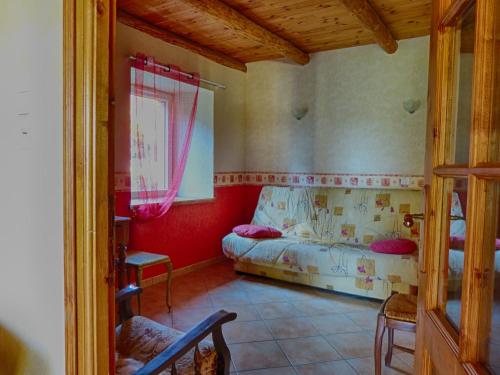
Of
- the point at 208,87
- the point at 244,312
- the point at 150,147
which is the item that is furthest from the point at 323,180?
the point at 150,147

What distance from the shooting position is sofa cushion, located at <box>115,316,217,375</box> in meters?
1.34

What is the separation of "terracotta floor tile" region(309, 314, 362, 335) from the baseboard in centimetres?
159

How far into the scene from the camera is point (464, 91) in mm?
801

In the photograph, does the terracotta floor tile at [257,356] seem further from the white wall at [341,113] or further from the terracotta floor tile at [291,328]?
the white wall at [341,113]

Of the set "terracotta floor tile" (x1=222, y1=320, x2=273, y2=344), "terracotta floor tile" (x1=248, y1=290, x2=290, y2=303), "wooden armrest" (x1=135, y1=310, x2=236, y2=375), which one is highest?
"wooden armrest" (x1=135, y1=310, x2=236, y2=375)

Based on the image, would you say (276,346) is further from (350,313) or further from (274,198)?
(274,198)

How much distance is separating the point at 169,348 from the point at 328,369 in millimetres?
1275

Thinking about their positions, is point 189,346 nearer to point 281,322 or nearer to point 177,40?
point 281,322

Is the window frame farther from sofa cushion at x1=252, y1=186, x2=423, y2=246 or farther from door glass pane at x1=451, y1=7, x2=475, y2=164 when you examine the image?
door glass pane at x1=451, y1=7, x2=475, y2=164

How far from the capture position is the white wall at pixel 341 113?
368 cm

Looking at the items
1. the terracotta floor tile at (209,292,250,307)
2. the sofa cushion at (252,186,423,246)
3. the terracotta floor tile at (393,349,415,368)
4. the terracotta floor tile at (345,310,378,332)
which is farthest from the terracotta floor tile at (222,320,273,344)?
the sofa cushion at (252,186,423,246)
